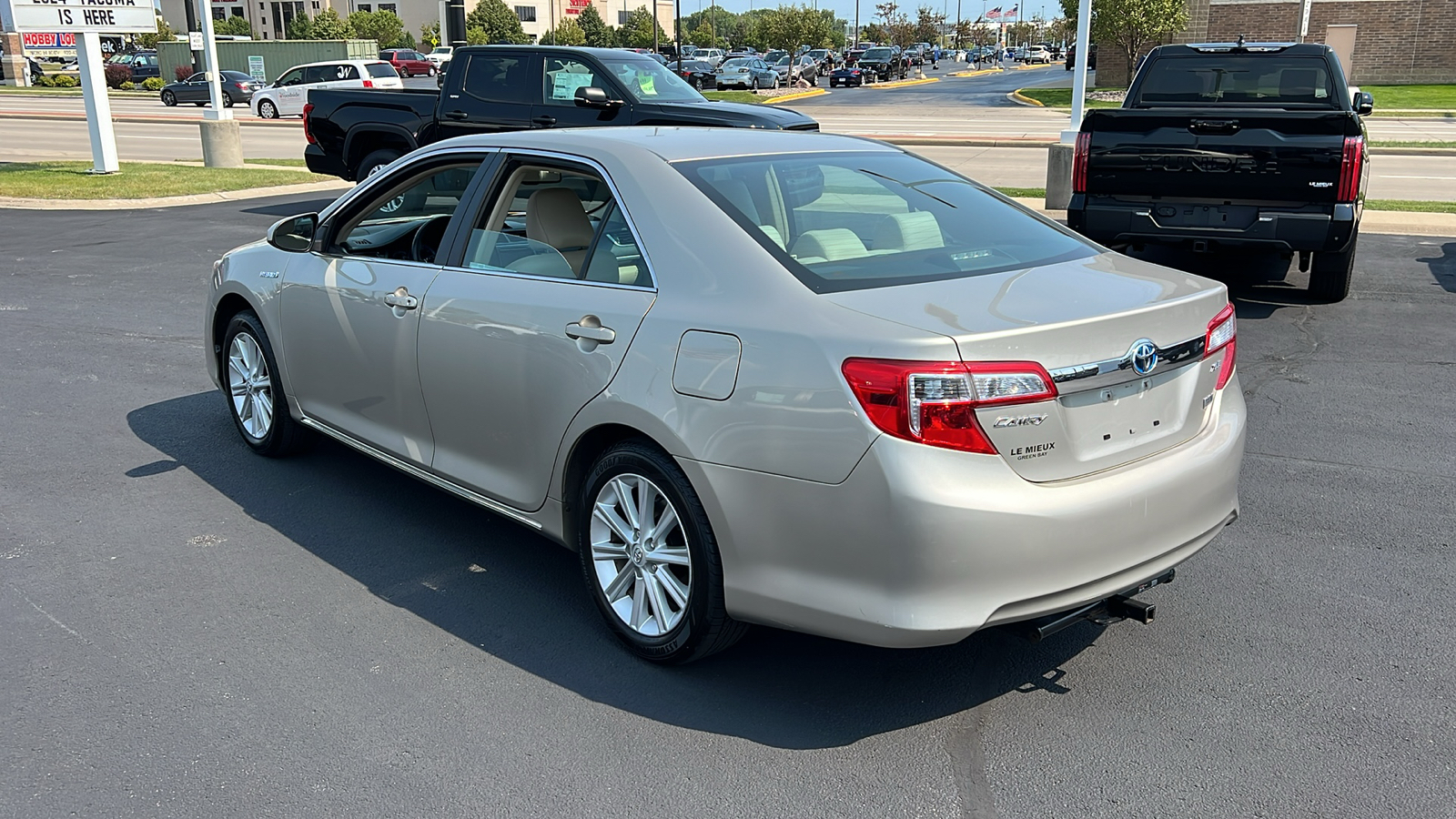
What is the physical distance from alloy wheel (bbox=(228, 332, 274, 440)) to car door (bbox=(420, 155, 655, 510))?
158 centimetres

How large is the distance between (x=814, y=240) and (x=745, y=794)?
171 centimetres

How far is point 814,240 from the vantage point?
389 centimetres

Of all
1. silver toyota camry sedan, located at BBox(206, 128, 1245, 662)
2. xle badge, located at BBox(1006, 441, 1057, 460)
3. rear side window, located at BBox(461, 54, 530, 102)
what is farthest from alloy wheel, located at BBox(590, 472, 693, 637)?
rear side window, located at BBox(461, 54, 530, 102)

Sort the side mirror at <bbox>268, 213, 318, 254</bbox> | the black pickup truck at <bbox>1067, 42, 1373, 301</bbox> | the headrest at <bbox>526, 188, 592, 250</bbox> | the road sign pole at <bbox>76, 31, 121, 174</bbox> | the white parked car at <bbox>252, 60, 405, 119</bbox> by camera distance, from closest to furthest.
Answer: the headrest at <bbox>526, 188, 592, 250</bbox>, the side mirror at <bbox>268, 213, 318, 254</bbox>, the black pickup truck at <bbox>1067, 42, 1373, 301</bbox>, the road sign pole at <bbox>76, 31, 121, 174</bbox>, the white parked car at <bbox>252, 60, 405, 119</bbox>

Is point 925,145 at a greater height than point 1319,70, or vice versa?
point 1319,70

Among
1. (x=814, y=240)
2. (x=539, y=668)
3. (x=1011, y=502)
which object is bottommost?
(x=539, y=668)

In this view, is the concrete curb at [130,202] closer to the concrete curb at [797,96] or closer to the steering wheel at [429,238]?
Answer: the steering wheel at [429,238]

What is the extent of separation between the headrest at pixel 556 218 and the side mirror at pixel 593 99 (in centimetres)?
898

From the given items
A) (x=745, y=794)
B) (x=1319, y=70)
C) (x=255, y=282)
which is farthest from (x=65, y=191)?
(x=745, y=794)

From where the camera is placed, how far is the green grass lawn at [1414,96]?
37.3 meters

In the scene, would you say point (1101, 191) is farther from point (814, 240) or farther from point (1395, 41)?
point (1395, 41)

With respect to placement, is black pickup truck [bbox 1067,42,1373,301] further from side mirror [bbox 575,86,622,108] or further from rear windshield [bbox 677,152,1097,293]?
side mirror [bbox 575,86,622,108]

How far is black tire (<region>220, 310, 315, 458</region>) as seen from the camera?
575cm

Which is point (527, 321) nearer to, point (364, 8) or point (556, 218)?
point (556, 218)
